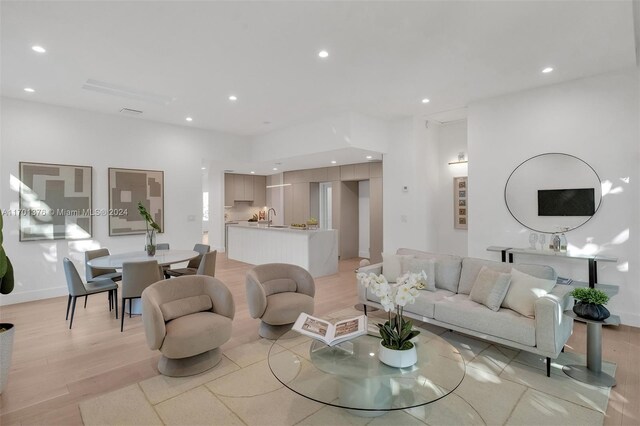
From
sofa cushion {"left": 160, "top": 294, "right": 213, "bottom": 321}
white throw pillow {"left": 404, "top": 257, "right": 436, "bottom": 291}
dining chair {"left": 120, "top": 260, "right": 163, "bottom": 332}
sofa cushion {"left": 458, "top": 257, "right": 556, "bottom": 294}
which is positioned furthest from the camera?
white throw pillow {"left": 404, "top": 257, "right": 436, "bottom": 291}

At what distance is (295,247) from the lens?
6.69m

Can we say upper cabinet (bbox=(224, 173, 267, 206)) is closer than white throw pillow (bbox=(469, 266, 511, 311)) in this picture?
No

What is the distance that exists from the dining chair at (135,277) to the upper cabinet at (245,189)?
608cm

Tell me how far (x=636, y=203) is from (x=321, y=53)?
4.02 m

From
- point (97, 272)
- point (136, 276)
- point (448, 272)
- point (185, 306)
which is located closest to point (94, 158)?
point (97, 272)

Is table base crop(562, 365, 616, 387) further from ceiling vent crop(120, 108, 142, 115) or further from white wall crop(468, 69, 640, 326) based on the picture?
ceiling vent crop(120, 108, 142, 115)

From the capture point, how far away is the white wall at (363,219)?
883 cm

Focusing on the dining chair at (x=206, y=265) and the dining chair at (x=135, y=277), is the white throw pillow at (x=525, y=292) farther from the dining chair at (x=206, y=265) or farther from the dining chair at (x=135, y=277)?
the dining chair at (x=135, y=277)

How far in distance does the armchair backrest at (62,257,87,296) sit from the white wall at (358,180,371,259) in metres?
6.40

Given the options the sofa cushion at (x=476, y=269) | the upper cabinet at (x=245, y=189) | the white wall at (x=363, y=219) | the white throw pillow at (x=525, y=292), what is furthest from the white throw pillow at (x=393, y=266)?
the upper cabinet at (x=245, y=189)

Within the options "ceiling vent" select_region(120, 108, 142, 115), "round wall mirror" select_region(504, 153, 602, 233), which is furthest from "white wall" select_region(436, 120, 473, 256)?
"ceiling vent" select_region(120, 108, 142, 115)

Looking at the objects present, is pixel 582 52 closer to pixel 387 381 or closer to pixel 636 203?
pixel 636 203

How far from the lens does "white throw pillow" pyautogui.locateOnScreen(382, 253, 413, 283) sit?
13.5 ft

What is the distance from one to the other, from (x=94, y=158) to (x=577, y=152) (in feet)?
23.8
